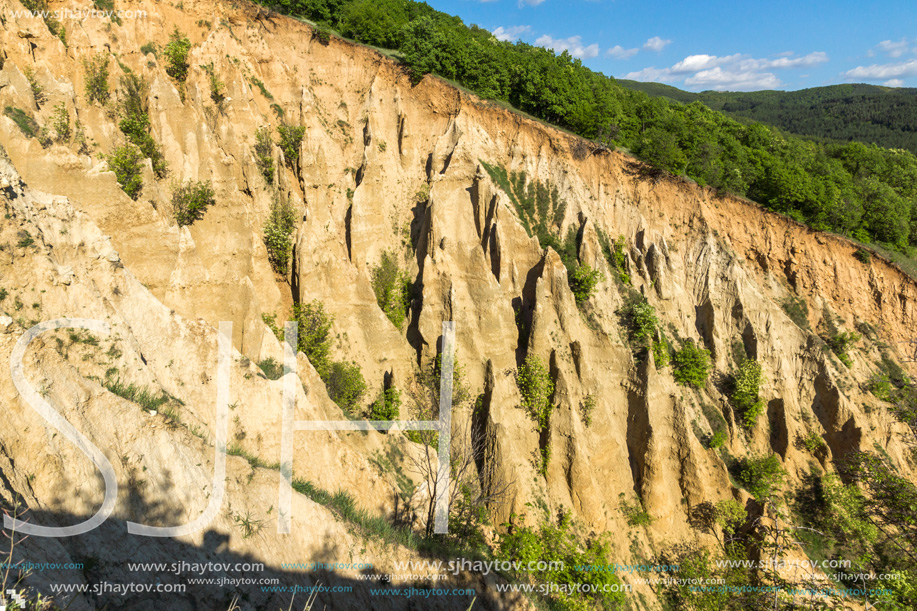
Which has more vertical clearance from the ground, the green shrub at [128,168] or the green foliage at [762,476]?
the green shrub at [128,168]

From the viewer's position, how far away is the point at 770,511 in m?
20.5

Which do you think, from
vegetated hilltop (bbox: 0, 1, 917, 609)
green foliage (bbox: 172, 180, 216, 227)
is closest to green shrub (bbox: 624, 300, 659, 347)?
vegetated hilltop (bbox: 0, 1, 917, 609)

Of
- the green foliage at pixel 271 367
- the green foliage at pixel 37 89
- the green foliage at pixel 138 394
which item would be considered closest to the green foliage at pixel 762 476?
the green foliage at pixel 271 367

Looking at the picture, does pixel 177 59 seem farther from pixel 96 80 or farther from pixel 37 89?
pixel 37 89

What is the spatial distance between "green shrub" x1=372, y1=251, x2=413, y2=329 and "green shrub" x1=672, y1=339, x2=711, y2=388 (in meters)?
16.4

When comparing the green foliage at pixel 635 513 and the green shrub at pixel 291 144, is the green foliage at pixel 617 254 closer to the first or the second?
the green foliage at pixel 635 513

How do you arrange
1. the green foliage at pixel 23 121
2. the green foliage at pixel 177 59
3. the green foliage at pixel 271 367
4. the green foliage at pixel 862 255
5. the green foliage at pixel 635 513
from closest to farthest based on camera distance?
the green foliage at pixel 23 121 → the green foliage at pixel 271 367 → the green foliage at pixel 635 513 → the green foliage at pixel 177 59 → the green foliage at pixel 862 255

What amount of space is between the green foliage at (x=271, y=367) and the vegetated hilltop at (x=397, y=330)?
11cm

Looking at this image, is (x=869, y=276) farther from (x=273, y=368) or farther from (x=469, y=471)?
(x=273, y=368)

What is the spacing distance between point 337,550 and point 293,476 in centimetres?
329

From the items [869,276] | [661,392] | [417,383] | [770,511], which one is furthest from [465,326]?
[869,276]

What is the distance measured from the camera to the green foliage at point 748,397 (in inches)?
994

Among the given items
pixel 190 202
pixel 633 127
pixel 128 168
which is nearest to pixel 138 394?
pixel 128 168

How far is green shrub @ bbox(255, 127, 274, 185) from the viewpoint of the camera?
24000 millimetres
